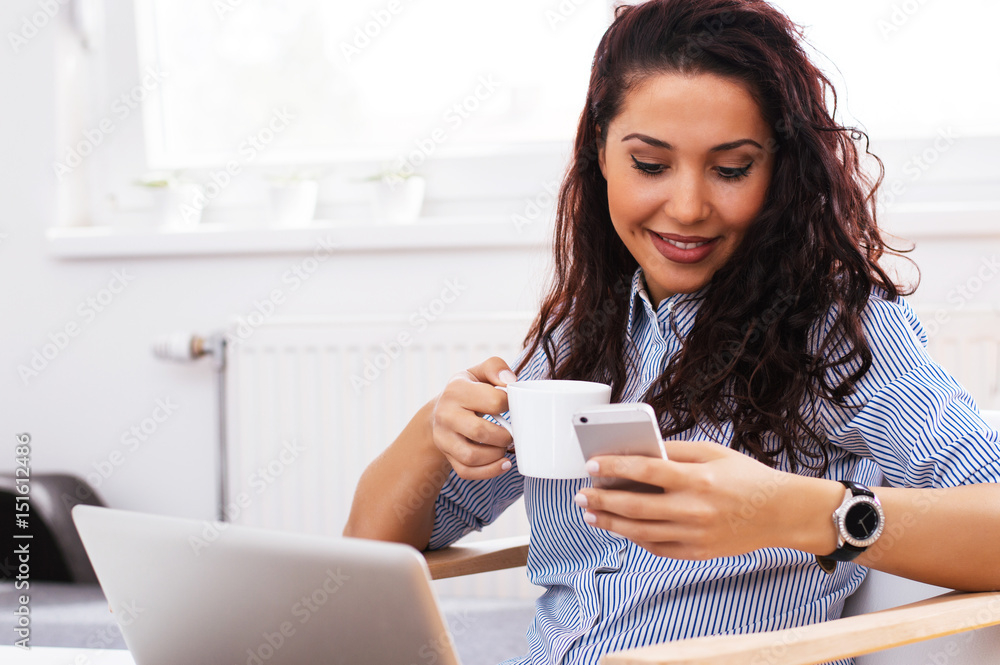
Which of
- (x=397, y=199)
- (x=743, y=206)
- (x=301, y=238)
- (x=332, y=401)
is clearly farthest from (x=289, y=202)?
(x=743, y=206)

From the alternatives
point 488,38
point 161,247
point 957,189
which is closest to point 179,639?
point 161,247

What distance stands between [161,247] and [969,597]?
1803 mm

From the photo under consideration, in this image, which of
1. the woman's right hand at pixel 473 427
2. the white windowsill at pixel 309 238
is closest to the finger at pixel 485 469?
the woman's right hand at pixel 473 427

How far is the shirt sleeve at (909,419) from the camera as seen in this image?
0.82 metres

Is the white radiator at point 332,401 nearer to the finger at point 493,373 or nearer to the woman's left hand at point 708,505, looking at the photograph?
the finger at point 493,373

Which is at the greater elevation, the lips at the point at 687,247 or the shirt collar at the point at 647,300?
the lips at the point at 687,247

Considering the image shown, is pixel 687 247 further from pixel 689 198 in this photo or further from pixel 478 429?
pixel 478 429

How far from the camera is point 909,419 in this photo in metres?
0.84

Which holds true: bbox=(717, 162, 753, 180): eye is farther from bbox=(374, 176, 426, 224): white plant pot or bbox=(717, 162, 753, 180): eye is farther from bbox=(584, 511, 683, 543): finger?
bbox=(374, 176, 426, 224): white plant pot

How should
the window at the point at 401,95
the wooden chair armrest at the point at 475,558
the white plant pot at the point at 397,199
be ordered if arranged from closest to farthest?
the wooden chair armrest at the point at 475,558
the window at the point at 401,95
the white plant pot at the point at 397,199

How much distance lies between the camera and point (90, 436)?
219cm

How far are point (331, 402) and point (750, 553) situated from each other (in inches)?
48.4

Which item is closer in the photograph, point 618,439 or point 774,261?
point 618,439

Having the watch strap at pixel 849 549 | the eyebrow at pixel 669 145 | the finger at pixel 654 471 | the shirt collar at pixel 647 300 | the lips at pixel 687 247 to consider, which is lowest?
the watch strap at pixel 849 549
